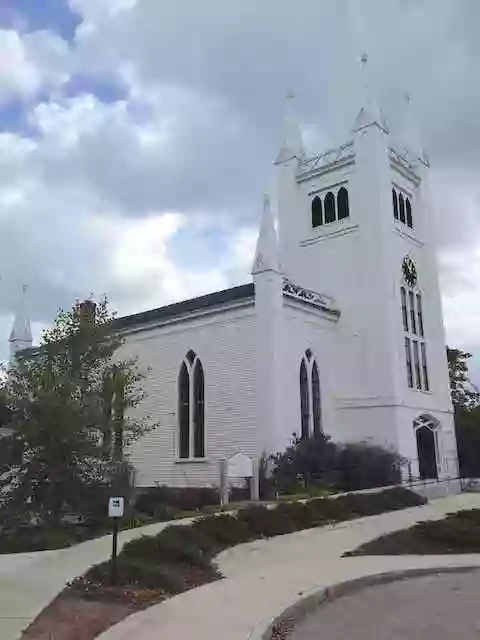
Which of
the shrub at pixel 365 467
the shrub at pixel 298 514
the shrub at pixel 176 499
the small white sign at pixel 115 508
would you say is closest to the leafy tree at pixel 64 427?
the shrub at pixel 176 499

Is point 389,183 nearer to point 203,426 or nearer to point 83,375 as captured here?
point 203,426

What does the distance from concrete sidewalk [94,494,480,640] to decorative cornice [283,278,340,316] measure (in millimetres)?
14017

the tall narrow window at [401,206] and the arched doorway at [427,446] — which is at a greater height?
the tall narrow window at [401,206]

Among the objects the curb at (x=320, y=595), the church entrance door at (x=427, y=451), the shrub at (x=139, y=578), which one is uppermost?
the church entrance door at (x=427, y=451)

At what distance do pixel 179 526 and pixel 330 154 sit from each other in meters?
29.4

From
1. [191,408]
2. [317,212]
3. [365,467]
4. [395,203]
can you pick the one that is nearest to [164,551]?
[365,467]

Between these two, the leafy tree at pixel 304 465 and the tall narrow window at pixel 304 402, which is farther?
the tall narrow window at pixel 304 402

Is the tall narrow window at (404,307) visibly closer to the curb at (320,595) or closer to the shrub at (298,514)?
the shrub at (298,514)

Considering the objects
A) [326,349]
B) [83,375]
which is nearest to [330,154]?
[326,349]

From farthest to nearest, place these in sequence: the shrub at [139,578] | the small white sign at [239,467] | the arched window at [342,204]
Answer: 1. the arched window at [342,204]
2. the small white sign at [239,467]
3. the shrub at [139,578]

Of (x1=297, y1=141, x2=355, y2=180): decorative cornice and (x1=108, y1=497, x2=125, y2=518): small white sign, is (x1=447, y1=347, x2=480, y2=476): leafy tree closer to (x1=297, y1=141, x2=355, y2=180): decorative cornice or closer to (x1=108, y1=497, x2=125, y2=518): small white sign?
(x1=297, y1=141, x2=355, y2=180): decorative cornice

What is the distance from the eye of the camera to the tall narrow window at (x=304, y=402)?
3065 cm

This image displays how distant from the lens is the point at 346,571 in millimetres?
11930

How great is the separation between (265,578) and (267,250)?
19.8 meters
